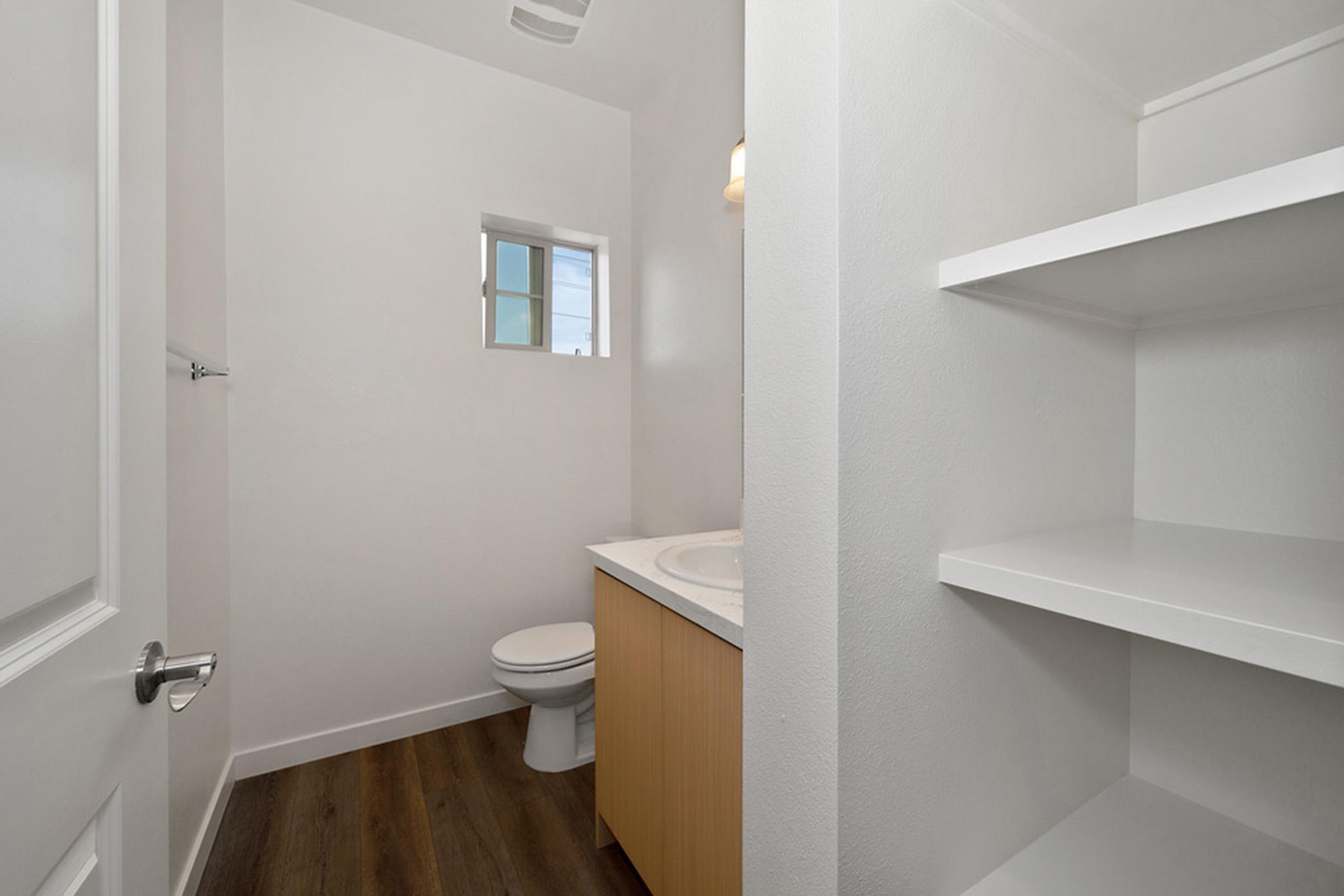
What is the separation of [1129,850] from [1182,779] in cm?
21

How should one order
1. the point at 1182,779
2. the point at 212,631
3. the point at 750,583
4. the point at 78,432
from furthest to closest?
the point at 212,631 < the point at 1182,779 < the point at 750,583 < the point at 78,432

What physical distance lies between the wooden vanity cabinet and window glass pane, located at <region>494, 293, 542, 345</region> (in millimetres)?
1450

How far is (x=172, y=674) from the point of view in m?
0.58

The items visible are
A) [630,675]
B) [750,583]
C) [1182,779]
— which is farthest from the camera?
[630,675]

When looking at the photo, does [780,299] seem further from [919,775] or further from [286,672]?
[286,672]

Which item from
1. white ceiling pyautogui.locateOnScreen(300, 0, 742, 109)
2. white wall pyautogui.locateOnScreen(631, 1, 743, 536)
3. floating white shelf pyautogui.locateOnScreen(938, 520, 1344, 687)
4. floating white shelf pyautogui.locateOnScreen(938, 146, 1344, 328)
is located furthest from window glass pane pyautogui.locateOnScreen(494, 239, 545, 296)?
floating white shelf pyautogui.locateOnScreen(938, 520, 1344, 687)

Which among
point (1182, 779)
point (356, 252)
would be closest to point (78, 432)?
point (1182, 779)

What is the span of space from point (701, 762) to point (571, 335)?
202 cm

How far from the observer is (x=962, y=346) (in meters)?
0.72

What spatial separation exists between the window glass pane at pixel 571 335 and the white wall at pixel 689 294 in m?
0.25

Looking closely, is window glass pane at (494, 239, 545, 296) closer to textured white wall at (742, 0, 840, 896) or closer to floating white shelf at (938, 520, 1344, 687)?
textured white wall at (742, 0, 840, 896)

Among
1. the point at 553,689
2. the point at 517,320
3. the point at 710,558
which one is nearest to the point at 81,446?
the point at 710,558

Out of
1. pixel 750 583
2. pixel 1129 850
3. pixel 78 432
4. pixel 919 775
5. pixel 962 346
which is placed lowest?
pixel 1129 850

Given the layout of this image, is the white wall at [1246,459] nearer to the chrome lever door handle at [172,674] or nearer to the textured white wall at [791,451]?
the textured white wall at [791,451]
